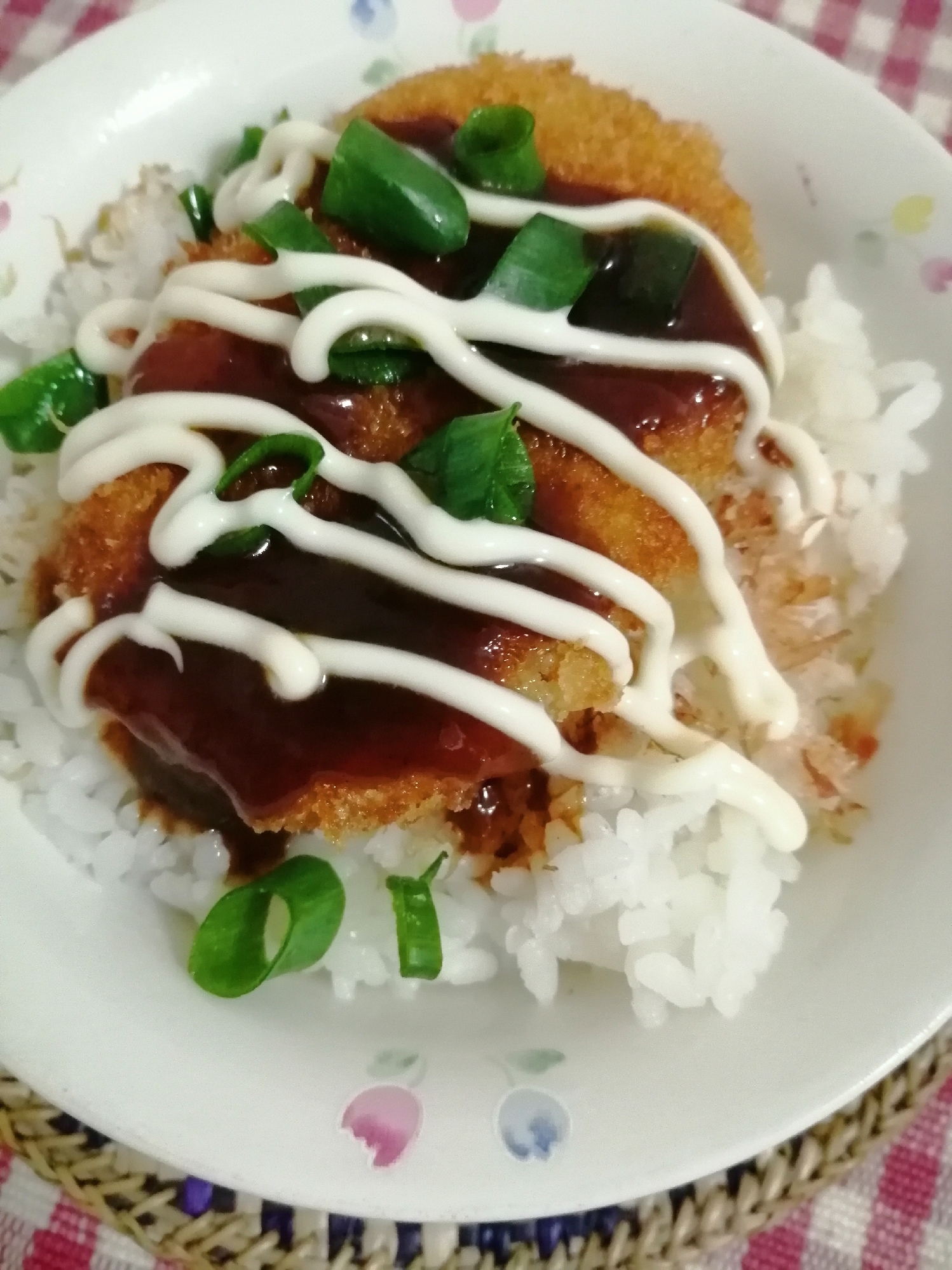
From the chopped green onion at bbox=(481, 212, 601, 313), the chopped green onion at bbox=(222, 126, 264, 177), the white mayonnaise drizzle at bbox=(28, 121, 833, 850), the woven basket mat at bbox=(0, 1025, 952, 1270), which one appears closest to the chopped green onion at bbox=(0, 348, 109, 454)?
the white mayonnaise drizzle at bbox=(28, 121, 833, 850)

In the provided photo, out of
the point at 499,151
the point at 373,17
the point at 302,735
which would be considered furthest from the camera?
the point at 373,17

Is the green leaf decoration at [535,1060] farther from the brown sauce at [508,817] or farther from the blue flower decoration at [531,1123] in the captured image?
the brown sauce at [508,817]

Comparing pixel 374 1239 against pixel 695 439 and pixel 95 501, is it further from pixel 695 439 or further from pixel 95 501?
pixel 695 439

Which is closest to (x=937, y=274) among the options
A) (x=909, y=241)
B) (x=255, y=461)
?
(x=909, y=241)

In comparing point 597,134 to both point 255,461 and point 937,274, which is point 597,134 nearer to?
point 937,274

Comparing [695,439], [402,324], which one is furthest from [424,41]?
[695,439]

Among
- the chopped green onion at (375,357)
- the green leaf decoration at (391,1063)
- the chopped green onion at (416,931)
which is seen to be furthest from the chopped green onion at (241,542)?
the green leaf decoration at (391,1063)

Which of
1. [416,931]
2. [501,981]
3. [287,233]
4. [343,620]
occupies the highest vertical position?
[287,233]
